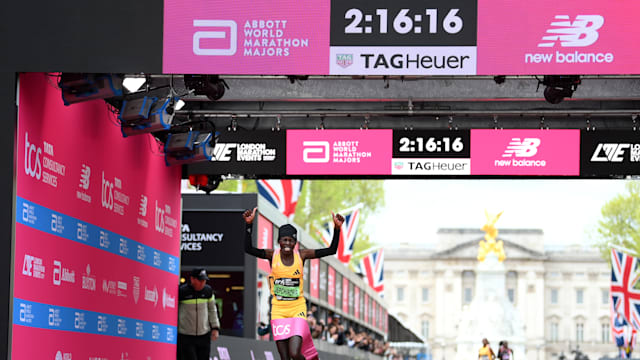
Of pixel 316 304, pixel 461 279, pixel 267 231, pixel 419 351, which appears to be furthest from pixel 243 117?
pixel 461 279

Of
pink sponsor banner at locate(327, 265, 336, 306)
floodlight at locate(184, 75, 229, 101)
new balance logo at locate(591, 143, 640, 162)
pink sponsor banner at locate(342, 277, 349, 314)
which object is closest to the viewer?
floodlight at locate(184, 75, 229, 101)

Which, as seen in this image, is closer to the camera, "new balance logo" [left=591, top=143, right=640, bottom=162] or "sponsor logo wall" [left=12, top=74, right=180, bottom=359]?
"sponsor logo wall" [left=12, top=74, right=180, bottom=359]

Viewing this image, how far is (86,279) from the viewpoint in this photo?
1258cm

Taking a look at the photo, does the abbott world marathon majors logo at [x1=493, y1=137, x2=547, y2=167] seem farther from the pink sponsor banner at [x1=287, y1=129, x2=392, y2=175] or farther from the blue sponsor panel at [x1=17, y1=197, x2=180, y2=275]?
the blue sponsor panel at [x1=17, y1=197, x2=180, y2=275]

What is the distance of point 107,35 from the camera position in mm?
10547

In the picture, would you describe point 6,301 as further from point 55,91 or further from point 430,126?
point 430,126

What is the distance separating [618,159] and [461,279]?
13737 cm

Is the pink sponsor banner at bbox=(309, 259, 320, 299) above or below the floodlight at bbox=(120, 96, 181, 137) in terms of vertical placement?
below

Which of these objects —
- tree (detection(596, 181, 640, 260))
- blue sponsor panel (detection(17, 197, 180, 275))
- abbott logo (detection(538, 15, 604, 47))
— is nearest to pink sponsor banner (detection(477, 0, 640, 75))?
abbott logo (detection(538, 15, 604, 47))

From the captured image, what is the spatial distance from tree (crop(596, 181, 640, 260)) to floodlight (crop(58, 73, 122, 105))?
47659 mm

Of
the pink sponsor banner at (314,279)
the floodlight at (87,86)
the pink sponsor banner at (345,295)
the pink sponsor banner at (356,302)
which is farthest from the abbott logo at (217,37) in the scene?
the pink sponsor banner at (356,302)

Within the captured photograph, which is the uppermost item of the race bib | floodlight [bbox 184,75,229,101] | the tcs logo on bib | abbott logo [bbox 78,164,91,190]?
floodlight [bbox 184,75,229,101]

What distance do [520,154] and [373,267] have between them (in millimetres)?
41371

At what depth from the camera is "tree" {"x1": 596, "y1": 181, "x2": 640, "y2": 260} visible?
5712cm
